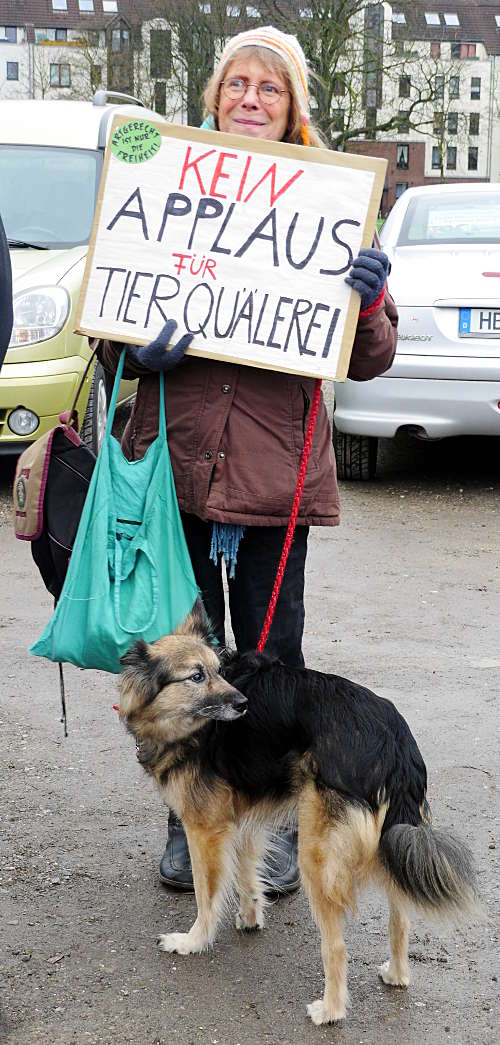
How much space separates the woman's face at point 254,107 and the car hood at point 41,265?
4.19 m

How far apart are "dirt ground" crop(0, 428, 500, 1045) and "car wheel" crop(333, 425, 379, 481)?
6.58ft

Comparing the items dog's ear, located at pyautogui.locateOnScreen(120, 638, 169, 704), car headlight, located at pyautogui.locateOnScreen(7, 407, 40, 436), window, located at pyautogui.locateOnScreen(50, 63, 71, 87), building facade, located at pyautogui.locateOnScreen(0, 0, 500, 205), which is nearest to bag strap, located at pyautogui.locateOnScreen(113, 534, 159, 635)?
dog's ear, located at pyautogui.locateOnScreen(120, 638, 169, 704)

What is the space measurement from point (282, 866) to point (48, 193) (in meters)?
6.32

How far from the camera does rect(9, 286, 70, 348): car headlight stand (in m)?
7.14

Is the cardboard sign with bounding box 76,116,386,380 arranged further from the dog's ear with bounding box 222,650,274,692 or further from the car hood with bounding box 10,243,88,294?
the car hood with bounding box 10,243,88,294

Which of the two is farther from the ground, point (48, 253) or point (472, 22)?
point (472, 22)

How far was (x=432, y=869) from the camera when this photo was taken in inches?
106

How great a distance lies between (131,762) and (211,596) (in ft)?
3.22

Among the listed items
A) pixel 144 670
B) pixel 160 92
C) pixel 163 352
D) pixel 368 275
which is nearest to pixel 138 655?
pixel 144 670

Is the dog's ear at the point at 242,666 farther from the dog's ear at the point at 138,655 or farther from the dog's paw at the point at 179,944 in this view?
the dog's paw at the point at 179,944

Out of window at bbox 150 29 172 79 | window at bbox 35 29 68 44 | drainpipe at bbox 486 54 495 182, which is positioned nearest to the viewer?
window at bbox 150 29 172 79

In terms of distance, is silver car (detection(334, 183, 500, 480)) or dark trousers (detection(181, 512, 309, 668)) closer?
dark trousers (detection(181, 512, 309, 668))

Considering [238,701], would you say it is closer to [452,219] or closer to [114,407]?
[114,407]

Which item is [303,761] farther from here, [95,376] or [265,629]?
[95,376]
